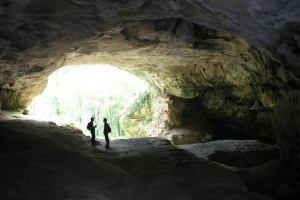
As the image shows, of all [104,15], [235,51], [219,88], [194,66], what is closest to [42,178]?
[104,15]

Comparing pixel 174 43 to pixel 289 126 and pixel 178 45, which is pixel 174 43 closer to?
pixel 178 45

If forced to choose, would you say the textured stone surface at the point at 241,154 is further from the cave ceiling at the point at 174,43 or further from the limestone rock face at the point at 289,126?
the limestone rock face at the point at 289,126

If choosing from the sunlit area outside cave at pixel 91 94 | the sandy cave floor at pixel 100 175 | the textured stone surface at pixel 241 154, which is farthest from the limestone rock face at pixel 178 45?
the sunlit area outside cave at pixel 91 94

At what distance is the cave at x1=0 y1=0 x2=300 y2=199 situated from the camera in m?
5.37

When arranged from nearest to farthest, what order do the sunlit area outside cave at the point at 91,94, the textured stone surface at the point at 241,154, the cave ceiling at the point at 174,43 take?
the cave ceiling at the point at 174,43 → the textured stone surface at the point at 241,154 → the sunlit area outside cave at the point at 91,94

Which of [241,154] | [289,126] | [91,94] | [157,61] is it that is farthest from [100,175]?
[91,94]

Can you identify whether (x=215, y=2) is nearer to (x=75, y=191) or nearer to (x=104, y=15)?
(x=104, y=15)

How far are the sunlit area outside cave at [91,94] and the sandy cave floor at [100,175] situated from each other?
19.5 meters

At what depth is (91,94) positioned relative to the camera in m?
29.9

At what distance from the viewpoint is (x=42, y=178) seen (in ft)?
18.7

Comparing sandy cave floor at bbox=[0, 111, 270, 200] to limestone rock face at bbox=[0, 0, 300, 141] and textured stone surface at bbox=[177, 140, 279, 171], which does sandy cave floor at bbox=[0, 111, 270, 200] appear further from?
limestone rock face at bbox=[0, 0, 300, 141]

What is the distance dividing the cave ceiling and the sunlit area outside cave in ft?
38.6

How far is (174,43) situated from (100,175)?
636 centimetres

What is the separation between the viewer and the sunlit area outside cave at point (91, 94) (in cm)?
2827
